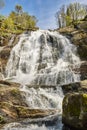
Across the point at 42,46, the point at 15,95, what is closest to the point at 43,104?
the point at 15,95

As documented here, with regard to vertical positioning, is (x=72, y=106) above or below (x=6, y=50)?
below

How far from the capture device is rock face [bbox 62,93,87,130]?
14.7 metres

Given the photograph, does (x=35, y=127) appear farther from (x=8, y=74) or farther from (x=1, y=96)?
(x=8, y=74)

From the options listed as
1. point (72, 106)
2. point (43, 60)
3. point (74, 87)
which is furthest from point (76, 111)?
point (43, 60)

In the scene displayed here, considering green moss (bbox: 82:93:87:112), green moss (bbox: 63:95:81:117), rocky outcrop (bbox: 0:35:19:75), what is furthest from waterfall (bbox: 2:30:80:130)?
green moss (bbox: 82:93:87:112)

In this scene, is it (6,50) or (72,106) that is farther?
(6,50)

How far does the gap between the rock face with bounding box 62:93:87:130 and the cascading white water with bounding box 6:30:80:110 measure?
8665 mm

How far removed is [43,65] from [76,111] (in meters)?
23.0

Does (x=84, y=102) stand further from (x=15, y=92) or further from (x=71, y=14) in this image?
(x=71, y=14)

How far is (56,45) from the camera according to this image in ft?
141

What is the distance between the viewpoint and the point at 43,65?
37875mm

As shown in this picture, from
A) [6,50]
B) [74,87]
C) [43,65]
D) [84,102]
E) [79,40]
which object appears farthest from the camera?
[79,40]

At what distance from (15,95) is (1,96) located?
1.18 m

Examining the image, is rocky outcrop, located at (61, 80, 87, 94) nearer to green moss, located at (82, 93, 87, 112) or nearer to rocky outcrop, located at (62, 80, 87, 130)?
rocky outcrop, located at (62, 80, 87, 130)
